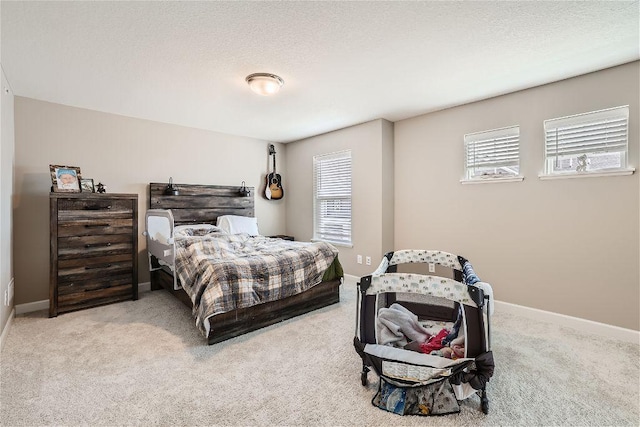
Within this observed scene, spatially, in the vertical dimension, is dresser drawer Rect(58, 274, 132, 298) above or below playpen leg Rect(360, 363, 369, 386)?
above

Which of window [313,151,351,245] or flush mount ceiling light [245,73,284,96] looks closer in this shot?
flush mount ceiling light [245,73,284,96]

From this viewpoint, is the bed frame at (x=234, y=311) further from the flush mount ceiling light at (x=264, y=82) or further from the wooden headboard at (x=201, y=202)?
the flush mount ceiling light at (x=264, y=82)

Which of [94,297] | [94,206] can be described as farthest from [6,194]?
[94,297]

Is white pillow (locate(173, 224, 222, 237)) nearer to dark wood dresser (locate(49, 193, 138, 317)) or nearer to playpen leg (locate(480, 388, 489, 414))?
dark wood dresser (locate(49, 193, 138, 317))

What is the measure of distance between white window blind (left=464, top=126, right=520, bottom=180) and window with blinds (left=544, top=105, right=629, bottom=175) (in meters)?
0.28

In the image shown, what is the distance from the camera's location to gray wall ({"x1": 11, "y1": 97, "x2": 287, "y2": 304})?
3156mm

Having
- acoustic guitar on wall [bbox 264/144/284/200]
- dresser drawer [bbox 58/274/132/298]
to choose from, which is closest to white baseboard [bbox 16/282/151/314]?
dresser drawer [bbox 58/274/132/298]

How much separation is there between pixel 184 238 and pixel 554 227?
3718 millimetres

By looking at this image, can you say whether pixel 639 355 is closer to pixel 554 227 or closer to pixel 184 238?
pixel 554 227

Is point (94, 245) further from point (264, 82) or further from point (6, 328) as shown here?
point (264, 82)

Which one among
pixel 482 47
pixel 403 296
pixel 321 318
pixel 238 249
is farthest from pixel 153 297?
pixel 482 47

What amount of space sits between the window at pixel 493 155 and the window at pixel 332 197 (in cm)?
165

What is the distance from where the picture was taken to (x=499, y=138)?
10.4ft

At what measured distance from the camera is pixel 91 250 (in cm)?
319
